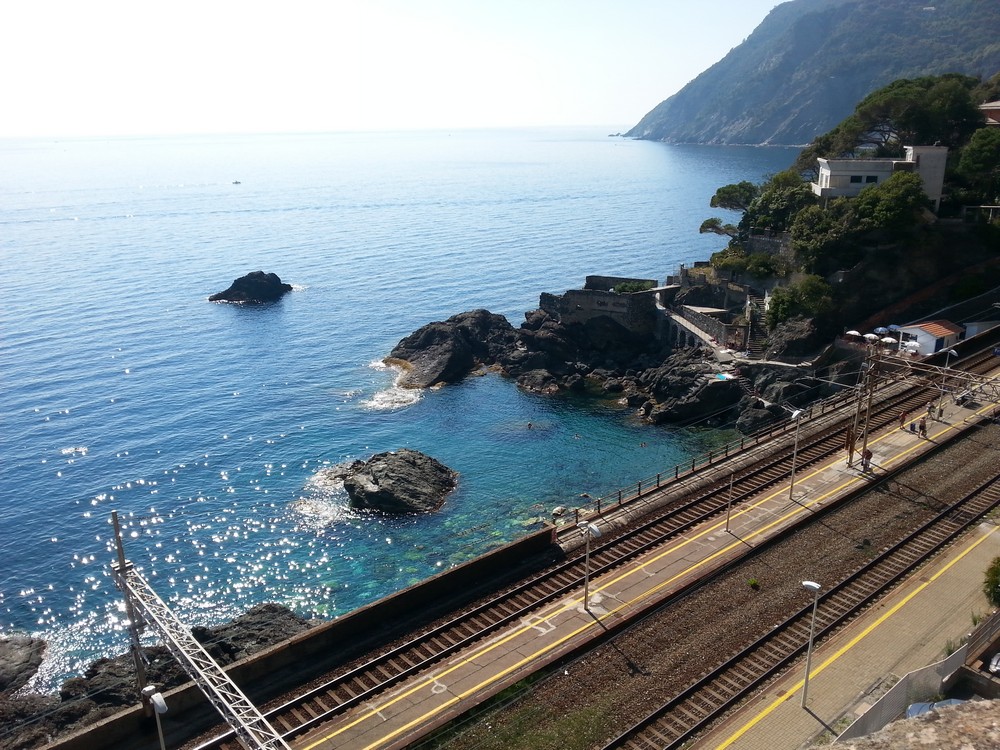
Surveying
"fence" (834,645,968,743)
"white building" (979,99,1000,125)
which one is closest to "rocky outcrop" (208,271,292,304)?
"white building" (979,99,1000,125)

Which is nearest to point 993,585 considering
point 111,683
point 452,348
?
point 111,683

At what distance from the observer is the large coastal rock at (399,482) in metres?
53.2

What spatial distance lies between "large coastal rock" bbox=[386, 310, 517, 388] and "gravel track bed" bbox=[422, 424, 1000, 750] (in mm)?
46980

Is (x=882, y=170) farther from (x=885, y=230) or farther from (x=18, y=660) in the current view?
(x=18, y=660)

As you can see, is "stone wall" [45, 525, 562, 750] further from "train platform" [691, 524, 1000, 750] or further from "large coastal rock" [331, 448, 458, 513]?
"large coastal rock" [331, 448, 458, 513]

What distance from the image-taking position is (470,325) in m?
86.9

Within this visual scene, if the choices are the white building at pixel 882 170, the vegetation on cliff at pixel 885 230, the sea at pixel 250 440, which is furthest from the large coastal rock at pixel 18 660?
the white building at pixel 882 170

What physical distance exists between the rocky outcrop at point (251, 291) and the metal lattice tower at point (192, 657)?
314ft

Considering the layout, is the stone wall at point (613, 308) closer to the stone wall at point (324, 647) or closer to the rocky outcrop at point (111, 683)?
the stone wall at point (324, 647)

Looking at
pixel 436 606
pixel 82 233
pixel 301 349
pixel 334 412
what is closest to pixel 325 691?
pixel 436 606

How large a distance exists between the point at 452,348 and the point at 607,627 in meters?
53.8

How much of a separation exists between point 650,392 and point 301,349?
43.3m

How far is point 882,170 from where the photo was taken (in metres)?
72.6

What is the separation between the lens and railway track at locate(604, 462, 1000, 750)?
81.5ft
